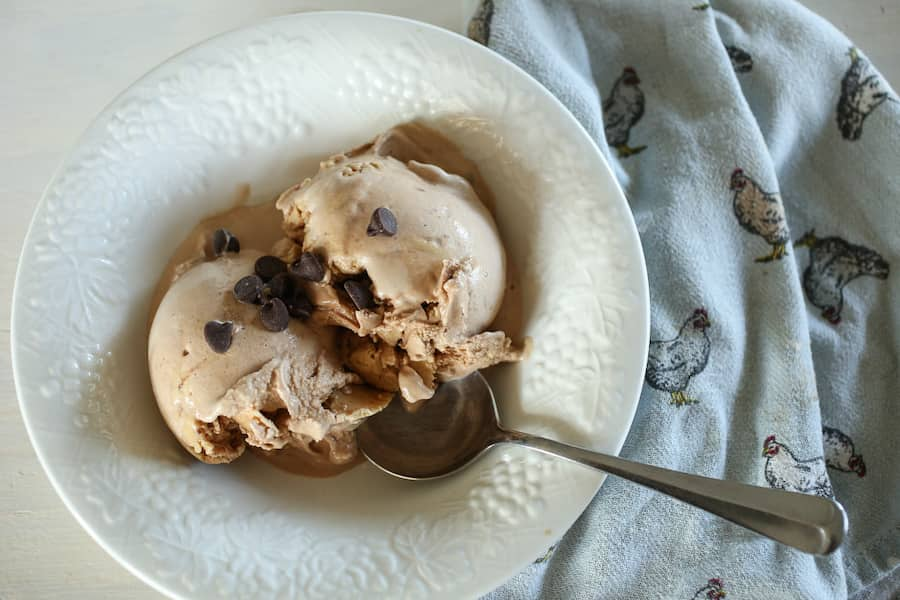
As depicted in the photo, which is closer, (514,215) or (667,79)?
(514,215)

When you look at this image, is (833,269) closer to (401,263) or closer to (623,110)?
(623,110)

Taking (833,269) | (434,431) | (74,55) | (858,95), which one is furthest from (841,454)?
(74,55)

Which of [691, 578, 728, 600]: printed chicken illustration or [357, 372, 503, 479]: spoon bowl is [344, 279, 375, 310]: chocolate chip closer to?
[357, 372, 503, 479]: spoon bowl

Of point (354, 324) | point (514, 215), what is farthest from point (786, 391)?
→ point (354, 324)

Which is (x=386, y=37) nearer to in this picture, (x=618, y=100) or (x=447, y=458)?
(x=618, y=100)

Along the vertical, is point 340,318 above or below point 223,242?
below

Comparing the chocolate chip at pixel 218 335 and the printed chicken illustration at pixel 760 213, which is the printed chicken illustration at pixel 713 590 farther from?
the chocolate chip at pixel 218 335

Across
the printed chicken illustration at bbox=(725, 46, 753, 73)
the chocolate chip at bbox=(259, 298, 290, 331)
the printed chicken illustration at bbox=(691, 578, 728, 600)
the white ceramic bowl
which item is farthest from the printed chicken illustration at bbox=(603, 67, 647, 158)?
the printed chicken illustration at bbox=(691, 578, 728, 600)

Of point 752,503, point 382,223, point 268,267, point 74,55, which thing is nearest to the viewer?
point 752,503
